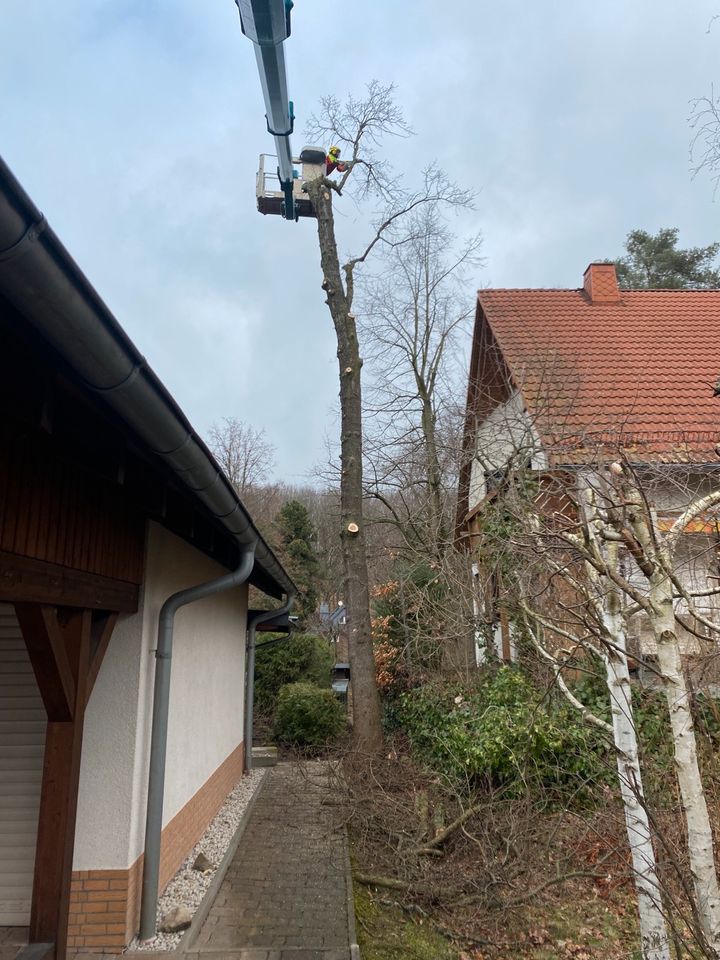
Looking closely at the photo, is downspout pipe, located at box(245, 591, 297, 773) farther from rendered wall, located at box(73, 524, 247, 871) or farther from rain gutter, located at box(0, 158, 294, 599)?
rain gutter, located at box(0, 158, 294, 599)

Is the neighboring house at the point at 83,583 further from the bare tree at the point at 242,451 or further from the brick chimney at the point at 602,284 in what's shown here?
the bare tree at the point at 242,451

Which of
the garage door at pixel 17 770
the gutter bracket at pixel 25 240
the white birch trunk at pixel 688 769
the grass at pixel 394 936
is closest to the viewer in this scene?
the gutter bracket at pixel 25 240

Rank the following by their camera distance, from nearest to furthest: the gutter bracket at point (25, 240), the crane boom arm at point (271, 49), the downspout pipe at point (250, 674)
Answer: the gutter bracket at point (25, 240) → the crane boom arm at point (271, 49) → the downspout pipe at point (250, 674)

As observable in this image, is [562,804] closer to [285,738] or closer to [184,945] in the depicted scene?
[184,945]

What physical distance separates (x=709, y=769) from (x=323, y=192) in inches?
377

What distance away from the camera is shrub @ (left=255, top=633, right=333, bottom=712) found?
13.5 m

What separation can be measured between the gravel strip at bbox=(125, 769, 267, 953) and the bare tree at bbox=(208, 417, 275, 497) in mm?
19628

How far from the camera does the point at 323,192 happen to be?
10.3 metres

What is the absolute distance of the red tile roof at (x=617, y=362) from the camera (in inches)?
311

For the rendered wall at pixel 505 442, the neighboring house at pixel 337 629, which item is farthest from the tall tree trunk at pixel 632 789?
the neighboring house at pixel 337 629

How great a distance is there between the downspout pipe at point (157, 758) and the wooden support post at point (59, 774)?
710mm

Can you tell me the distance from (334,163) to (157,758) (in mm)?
10028

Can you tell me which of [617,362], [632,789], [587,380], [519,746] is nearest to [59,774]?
[632,789]

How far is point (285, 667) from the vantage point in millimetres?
13609
